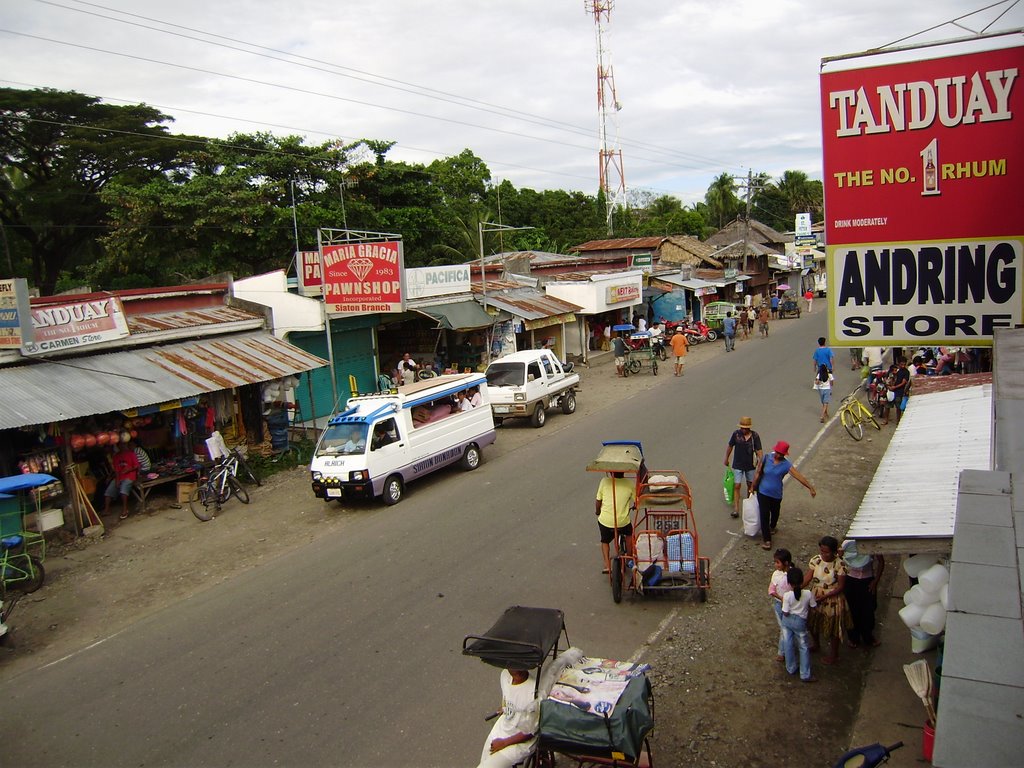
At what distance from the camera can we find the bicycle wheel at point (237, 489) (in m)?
14.3

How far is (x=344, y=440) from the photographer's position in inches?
527

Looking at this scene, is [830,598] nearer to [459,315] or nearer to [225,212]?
[459,315]

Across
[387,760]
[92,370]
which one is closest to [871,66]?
[387,760]

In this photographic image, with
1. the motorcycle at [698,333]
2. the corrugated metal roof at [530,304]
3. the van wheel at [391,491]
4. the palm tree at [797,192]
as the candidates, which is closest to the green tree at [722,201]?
the palm tree at [797,192]

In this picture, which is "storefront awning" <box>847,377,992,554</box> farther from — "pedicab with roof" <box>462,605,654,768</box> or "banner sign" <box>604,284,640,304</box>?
"banner sign" <box>604,284,640,304</box>

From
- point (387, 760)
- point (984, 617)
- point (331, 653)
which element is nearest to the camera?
point (984, 617)

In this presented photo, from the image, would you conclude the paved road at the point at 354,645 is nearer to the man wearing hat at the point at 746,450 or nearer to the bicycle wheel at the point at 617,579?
the bicycle wheel at the point at 617,579

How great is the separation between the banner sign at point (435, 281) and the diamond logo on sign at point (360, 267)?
14.6 ft

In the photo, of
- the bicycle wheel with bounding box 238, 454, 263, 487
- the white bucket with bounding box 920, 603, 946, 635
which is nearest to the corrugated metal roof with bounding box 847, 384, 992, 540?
the white bucket with bounding box 920, 603, 946, 635

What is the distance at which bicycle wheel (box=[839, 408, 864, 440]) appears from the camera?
52.5ft

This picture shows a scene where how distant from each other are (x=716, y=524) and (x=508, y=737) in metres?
6.83

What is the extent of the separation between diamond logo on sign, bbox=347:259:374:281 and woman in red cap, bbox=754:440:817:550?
34.9 feet

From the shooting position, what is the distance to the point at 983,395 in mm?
8547

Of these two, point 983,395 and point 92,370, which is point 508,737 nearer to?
point 983,395
